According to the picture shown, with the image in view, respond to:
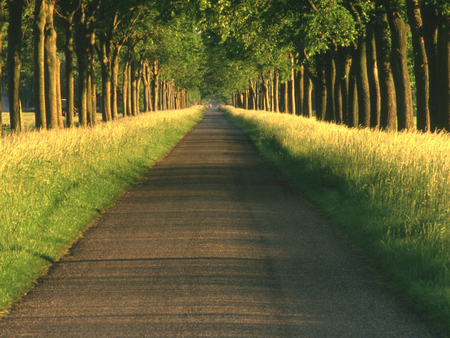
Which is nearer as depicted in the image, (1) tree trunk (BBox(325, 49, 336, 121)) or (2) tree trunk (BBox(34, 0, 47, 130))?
(2) tree trunk (BBox(34, 0, 47, 130))

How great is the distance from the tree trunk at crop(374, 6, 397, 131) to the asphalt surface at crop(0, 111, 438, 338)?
435 inches

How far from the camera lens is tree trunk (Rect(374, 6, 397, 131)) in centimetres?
2000

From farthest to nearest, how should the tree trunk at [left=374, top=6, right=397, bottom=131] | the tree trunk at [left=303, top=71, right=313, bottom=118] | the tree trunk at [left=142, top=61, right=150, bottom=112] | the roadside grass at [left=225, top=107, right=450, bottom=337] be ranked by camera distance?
1. the tree trunk at [left=142, top=61, right=150, bottom=112]
2. the tree trunk at [left=303, top=71, right=313, bottom=118]
3. the tree trunk at [left=374, top=6, right=397, bottom=131]
4. the roadside grass at [left=225, top=107, right=450, bottom=337]

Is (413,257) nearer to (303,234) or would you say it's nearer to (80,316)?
(303,234)

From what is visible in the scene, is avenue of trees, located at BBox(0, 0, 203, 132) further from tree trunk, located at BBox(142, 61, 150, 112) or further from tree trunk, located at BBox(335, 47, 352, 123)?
tree trunk, located at BBox(335, 47, 352, 123)

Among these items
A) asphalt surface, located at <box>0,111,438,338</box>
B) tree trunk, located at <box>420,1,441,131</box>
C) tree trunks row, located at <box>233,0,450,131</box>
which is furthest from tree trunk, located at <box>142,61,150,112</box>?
asphalt surface, located at <box>0,111,438,338</box>

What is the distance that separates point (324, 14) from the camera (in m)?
19.3

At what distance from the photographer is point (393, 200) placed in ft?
31.0

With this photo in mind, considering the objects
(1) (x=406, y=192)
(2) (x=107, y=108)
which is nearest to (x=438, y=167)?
(1) (x=406, y=192)

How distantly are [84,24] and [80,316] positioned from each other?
24.0m

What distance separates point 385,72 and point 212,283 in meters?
16.2

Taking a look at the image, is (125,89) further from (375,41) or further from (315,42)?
(375,41)

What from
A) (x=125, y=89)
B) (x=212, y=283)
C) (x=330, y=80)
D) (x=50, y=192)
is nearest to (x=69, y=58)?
(x=330, y=80)

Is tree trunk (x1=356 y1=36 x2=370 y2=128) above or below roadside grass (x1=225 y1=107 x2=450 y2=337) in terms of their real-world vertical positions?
above
